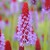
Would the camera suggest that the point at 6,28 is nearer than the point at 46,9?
No

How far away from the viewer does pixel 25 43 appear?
219 centimetres

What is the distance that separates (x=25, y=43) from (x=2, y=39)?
198mm

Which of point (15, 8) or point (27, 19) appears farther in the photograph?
point (15, 8)

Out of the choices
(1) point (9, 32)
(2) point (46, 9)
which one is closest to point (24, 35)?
(2) point (46, 9)

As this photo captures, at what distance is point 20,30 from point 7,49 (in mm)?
178

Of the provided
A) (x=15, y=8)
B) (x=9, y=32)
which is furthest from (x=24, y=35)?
(x=9, y=32)

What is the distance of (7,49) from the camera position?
2199 millimetres

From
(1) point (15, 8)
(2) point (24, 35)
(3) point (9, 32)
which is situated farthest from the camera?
(3) point (9, 32)

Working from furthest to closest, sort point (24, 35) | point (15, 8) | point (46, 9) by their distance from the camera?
point (15, 8), point (46, 9), point (24, 35)

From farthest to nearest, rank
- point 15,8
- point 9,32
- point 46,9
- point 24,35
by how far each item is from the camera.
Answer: point 9,32, point 15,8, point 46,9, point 24,35

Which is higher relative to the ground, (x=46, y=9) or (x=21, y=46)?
(x=46, y=9)

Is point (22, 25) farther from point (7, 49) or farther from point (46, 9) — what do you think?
point (46, 9)

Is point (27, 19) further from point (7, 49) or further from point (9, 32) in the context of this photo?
point (9, 32)

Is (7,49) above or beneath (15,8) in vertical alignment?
beneath
